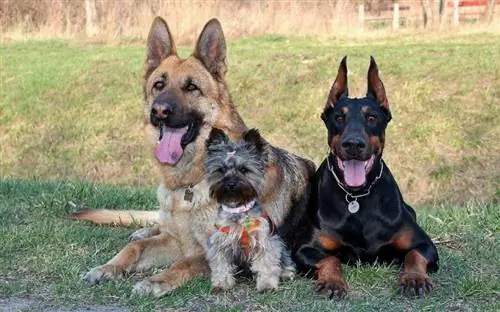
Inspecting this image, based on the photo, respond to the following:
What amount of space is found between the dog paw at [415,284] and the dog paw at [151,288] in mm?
1483

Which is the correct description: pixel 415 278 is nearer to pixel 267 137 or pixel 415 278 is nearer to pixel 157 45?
pixel 157 45

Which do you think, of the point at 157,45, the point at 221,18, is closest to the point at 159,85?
the point at 157,45

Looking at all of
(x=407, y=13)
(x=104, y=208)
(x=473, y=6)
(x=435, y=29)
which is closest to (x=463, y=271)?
(x=104, y=208)

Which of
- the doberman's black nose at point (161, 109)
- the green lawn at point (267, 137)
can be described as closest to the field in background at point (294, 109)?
the green lawn at point (267, 137)

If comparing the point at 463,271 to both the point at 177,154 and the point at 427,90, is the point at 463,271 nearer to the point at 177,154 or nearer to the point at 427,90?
the point at 177,154

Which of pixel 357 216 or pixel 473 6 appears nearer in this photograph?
pixel 357 216

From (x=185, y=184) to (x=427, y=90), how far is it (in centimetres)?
1010

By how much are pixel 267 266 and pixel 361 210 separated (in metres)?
0.78

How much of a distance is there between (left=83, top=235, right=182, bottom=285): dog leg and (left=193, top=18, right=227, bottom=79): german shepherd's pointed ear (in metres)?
1.38

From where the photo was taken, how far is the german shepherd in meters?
5.04

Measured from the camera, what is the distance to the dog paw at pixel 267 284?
14.3 ft

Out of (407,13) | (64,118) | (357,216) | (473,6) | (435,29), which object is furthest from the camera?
(473,6)

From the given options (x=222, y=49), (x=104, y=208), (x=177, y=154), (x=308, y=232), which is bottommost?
(x=104, y=208)

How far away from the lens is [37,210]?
6516 mm
